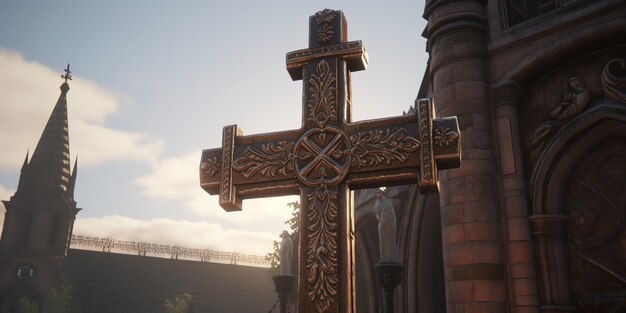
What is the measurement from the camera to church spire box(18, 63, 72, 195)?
37500 millimetres

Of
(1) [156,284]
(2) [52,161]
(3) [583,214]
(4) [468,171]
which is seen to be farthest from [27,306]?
(3) [583,214]

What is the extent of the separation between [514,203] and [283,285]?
15.2ft

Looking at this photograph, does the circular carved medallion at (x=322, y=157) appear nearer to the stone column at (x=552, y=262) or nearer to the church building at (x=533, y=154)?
the church building at (x=533, y=154)

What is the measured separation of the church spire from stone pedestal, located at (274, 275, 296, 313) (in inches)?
1293

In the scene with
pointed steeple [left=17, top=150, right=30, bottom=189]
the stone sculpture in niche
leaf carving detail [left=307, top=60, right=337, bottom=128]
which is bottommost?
leaf carving detail [left=307, top=60, right=337, bottom=128]

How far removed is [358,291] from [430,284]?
5.59 m

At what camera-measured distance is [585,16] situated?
7.09 metres

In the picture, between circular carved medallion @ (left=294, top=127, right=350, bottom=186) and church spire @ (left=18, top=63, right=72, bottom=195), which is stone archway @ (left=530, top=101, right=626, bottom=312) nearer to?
circular carved medallion @ (left=294, top=127, right=350, bottom=186)

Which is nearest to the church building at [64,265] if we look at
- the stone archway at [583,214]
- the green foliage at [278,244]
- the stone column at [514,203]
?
the green foliage at [278,244]

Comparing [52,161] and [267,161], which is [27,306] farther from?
[267,161]

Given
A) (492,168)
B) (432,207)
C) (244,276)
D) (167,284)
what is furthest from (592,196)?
(244,276)

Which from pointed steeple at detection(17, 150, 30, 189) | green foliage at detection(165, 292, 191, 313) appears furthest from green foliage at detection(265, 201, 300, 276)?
pointed steeple at detection(17, 150, 30, 189)

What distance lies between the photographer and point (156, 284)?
42344 mm

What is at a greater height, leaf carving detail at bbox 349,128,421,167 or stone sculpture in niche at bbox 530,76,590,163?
stone sculpture in niche at bbox 530,76,590,163
